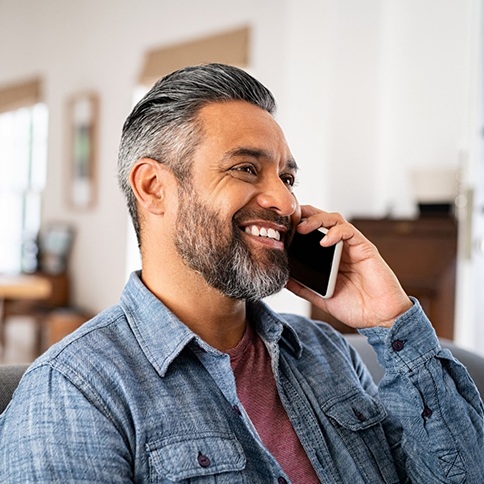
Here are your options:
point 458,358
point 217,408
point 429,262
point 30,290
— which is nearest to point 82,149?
point 30,290

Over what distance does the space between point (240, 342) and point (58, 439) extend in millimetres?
439

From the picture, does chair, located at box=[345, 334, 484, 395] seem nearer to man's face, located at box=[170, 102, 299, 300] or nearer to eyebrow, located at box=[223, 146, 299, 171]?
man's face, located at box=[170, 102, 299, 300]

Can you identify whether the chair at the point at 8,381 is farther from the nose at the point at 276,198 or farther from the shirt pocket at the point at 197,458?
the nose at the point at 276,198

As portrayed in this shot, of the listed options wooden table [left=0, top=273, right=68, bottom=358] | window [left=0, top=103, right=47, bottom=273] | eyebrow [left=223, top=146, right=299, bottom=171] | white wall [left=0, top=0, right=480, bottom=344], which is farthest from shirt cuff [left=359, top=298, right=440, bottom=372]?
window [left=0, top=103, right=47, bottom=273]

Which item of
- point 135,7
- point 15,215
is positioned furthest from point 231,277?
point 15,215

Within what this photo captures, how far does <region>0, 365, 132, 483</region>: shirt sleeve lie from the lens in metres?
1.02

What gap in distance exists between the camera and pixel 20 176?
24.6ft

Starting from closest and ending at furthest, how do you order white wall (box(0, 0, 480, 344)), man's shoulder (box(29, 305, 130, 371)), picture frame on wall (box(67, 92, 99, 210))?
man's shoulder (box(29, 305, 130, 371)), white wall (box(0, 0, 480, 344)), picture frame on wall (box(67, 92, 99, 210))

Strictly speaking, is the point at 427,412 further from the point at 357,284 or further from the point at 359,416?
the point at 357,284

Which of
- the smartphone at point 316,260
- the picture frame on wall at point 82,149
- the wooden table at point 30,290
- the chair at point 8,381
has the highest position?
the picture frame on wall at point 82,149

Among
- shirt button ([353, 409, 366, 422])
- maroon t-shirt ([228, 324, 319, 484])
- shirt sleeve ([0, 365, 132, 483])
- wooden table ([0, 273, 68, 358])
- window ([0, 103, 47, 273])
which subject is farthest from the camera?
window ([0, 103, 47, 273])

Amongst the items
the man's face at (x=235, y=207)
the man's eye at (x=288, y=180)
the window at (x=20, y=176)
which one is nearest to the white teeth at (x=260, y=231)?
the man's face at (x=235, y=207)

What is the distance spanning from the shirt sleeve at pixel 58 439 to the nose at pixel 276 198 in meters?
0.44

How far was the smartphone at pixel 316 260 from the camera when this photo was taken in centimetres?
144
